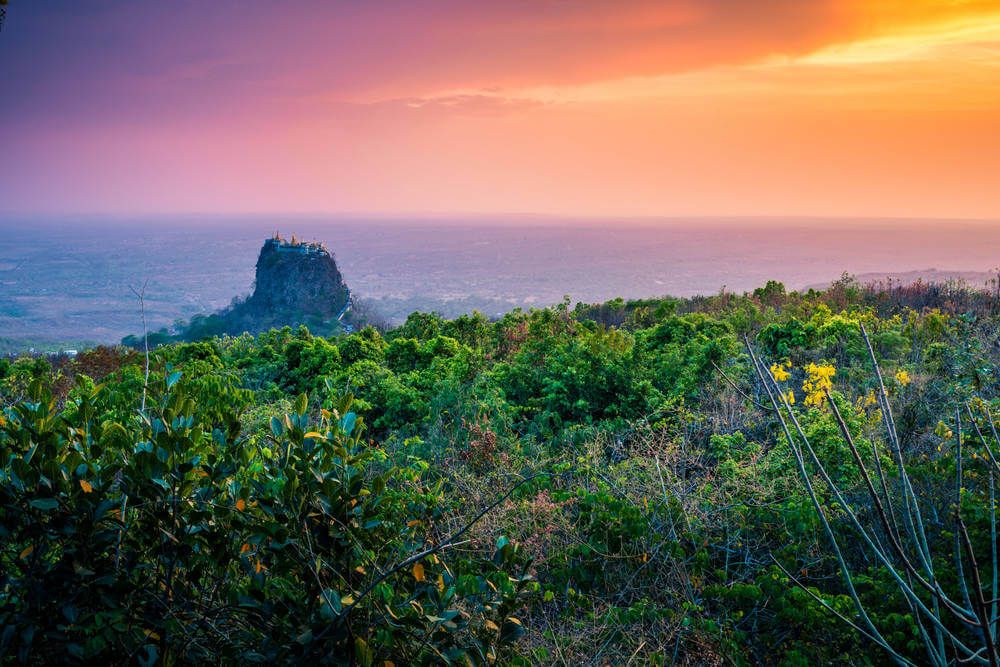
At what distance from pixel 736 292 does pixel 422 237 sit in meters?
97.8

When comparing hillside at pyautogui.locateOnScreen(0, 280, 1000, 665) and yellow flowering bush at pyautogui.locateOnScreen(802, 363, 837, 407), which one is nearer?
hillside at pyautogui.locateOnScreen(0, 280, 1000, 665)

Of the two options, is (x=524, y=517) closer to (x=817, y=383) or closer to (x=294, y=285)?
(x=817, y=383)

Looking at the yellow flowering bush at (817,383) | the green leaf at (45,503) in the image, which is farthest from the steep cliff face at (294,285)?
the green leaf at (45,503)

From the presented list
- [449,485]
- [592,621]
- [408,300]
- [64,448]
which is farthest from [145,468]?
[408,300]

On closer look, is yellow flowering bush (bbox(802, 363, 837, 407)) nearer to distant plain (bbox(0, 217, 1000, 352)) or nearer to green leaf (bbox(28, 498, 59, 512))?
green leaf (bbox(28, 498, 59, 512))

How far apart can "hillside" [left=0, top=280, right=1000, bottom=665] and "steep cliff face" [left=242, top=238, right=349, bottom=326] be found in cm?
2940

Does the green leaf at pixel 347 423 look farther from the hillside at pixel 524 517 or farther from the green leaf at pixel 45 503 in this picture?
the green leaf at pixel 45 503

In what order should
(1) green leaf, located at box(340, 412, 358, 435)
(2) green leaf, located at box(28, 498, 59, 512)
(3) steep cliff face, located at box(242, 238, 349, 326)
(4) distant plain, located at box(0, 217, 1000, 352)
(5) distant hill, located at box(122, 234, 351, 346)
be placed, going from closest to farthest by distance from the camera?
1. (2) green leaf, located at box(28, 498, 59, 512)
2. (1) green leaf, located at box(340, 412, 358, 435)
3. (5) distant hill, located at box(122, 234, 351, 346)
4. (3) steep cliff face, located at box(242, 238, 349, 326)
5. (4) distant plain, located at box(0, 217, 1000, 352)

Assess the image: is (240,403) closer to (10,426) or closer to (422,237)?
(10,426)

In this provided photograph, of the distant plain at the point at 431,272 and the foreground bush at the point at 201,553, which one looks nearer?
the foreground bush at the point at 201,553

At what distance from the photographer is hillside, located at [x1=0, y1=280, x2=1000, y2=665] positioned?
2186mm

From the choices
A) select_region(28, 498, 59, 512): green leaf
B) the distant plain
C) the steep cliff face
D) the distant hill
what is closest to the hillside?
select_region(28, 498, 59, 512): green leaf

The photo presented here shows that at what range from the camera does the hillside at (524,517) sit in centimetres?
219

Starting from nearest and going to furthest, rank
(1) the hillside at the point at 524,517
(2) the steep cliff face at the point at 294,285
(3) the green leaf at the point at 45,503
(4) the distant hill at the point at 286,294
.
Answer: (3) the green leaf at the point at 45,503, (1) the hillside at the point at 524,517, (4) the distant hill at the point at 286,294, (2) the steep cliff face at the point at 294,285
